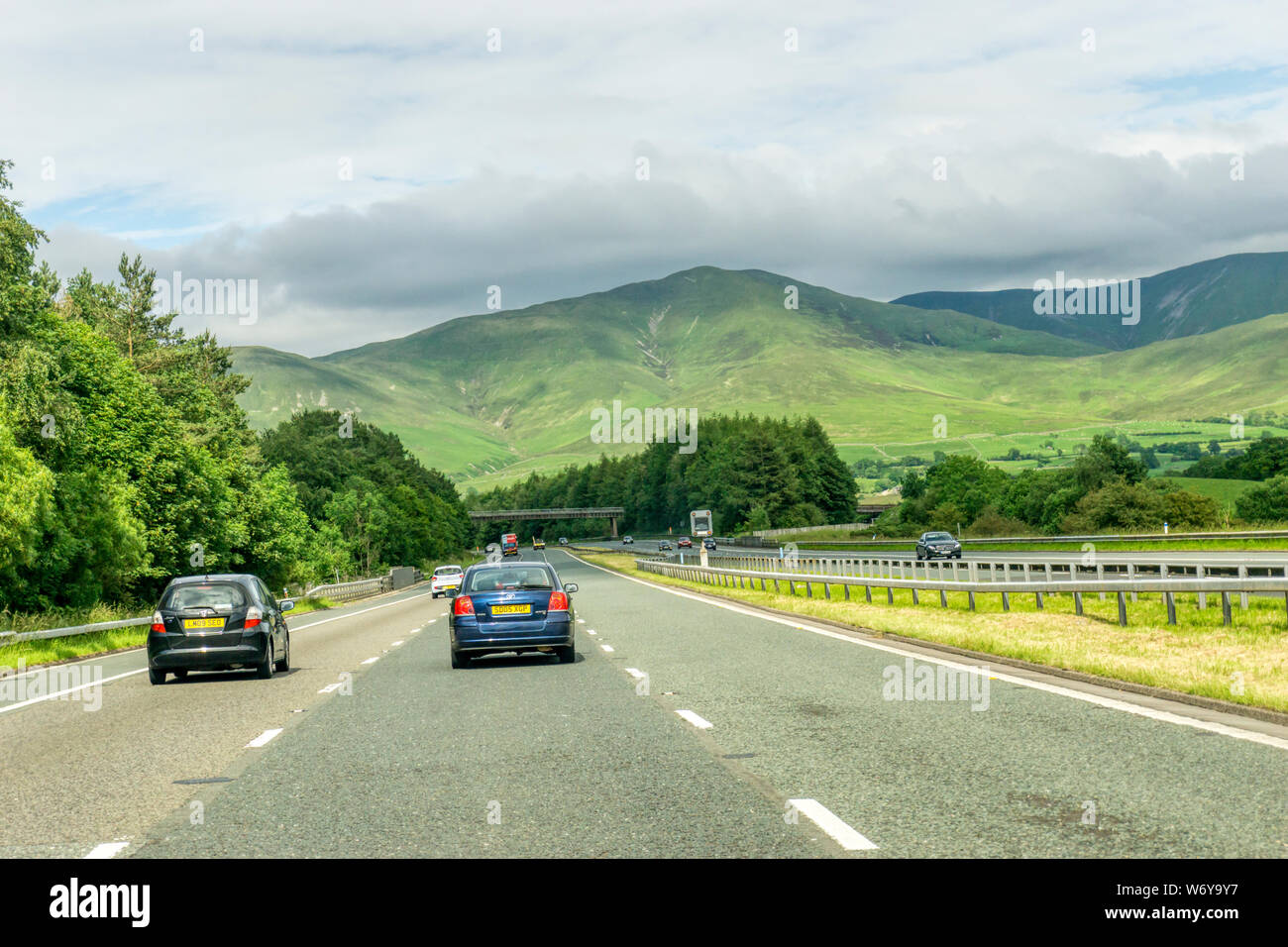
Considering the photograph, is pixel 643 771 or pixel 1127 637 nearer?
pixel 643 771

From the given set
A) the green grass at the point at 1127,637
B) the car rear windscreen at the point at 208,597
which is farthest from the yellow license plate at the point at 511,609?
the green grass at the point at 1127,637

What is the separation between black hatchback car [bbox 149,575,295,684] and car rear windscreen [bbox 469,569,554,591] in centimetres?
314

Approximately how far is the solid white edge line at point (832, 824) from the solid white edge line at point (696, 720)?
145 inches

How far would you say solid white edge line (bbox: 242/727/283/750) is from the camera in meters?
11.3

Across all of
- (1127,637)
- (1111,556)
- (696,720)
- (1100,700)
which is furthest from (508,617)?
(1111,556)

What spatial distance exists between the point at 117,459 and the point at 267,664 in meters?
39.7

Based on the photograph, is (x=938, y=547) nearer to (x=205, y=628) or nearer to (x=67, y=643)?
(x=67, y=643)

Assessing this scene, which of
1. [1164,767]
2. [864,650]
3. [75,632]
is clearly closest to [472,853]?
[1164,767]

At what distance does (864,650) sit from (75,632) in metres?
16.7

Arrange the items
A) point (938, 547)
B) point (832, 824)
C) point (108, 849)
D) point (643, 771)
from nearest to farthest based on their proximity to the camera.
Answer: point (108, 849) < point (832, 824) < point (643, 771) < point (938, 547)

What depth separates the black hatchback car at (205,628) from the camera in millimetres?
18016

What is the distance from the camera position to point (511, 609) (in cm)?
1905

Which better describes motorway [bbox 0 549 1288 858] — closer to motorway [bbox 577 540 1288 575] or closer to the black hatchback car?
the black hatchback car
